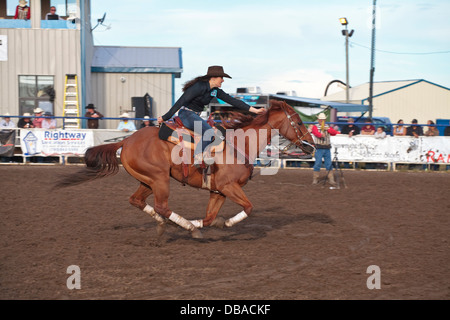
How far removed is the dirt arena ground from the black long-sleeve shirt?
67.1 inches

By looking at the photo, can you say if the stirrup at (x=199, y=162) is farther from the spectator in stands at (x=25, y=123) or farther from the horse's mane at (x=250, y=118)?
the spectator in stands at (x=25, y=123)

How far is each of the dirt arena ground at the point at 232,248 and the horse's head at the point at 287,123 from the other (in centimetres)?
134

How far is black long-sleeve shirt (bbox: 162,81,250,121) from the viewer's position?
627 centimetres

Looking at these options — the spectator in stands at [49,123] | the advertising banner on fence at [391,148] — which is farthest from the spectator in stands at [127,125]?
the advertising banner on fence at [391,148]

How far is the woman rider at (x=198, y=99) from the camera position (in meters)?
6.27

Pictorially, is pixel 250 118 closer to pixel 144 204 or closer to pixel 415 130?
pixel 144 204

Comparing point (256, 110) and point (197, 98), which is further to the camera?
point (256, 110)

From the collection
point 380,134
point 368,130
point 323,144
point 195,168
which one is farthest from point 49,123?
point 195,168

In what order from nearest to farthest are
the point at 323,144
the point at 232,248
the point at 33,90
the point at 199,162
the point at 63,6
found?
the point at 232,248
the point at 199,162
the point at 323,144
the point at 33,90
the point at 63,6

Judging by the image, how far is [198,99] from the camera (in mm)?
6383

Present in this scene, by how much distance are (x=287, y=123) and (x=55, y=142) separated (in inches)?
446

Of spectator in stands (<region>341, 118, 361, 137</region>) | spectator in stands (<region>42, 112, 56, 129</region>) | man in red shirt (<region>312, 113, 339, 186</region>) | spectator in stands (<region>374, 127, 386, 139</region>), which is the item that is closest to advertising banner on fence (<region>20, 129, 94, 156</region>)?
spectator in stands (<region>42, 112, 56, 129</region>)
